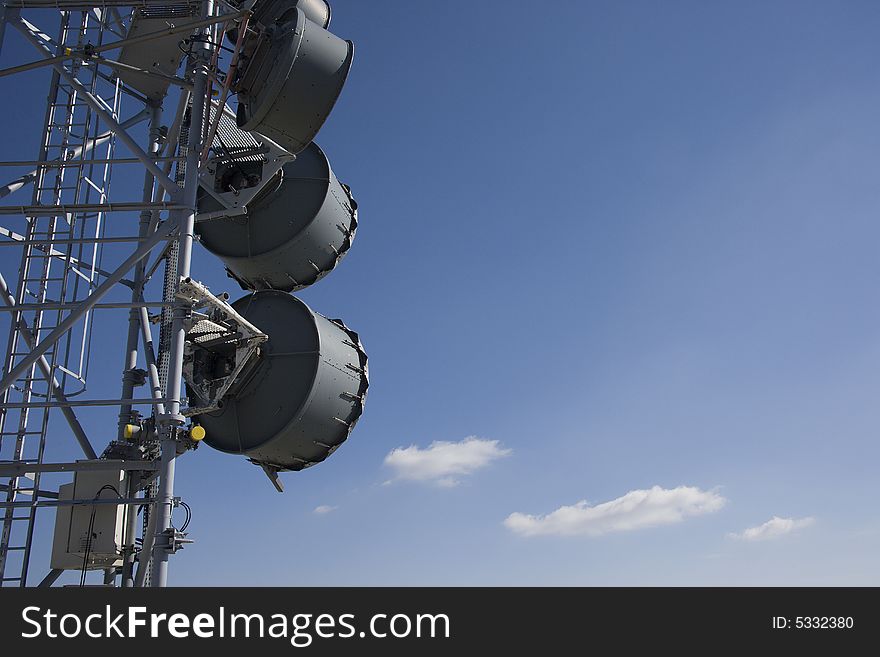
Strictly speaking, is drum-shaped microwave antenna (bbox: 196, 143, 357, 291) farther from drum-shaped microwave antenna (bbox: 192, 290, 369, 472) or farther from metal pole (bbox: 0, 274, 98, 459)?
metal pole (bbox: 0, 274, 98, 459)

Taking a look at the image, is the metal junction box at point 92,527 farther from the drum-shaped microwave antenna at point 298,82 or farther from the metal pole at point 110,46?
the metal pole at point 110,46

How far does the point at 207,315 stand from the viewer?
42.4 ft

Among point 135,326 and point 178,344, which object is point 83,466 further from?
point 135,326

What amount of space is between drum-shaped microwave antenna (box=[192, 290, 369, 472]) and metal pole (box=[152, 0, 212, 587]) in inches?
86.3

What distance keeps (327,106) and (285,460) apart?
6432mm

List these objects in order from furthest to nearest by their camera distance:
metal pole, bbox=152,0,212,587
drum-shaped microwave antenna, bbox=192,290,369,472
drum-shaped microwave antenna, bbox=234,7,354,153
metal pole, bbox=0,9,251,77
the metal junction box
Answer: drum-shaped microwave antenna, bbox=192,290,369,472
metal pole, bbox=0,9,251,77
drum-shaped microwave antenna, bbox=234,7,354,153
the metal junction box
metal pole, bbox=152,0,212,587

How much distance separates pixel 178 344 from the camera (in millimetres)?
12156

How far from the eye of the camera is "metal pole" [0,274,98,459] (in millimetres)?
13477

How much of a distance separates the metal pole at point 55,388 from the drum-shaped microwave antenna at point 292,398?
6.77 feet

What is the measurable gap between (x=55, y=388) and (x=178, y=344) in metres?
3.10

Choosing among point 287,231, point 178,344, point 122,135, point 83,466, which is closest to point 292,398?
point 178,344

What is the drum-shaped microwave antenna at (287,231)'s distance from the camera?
52.1ft
